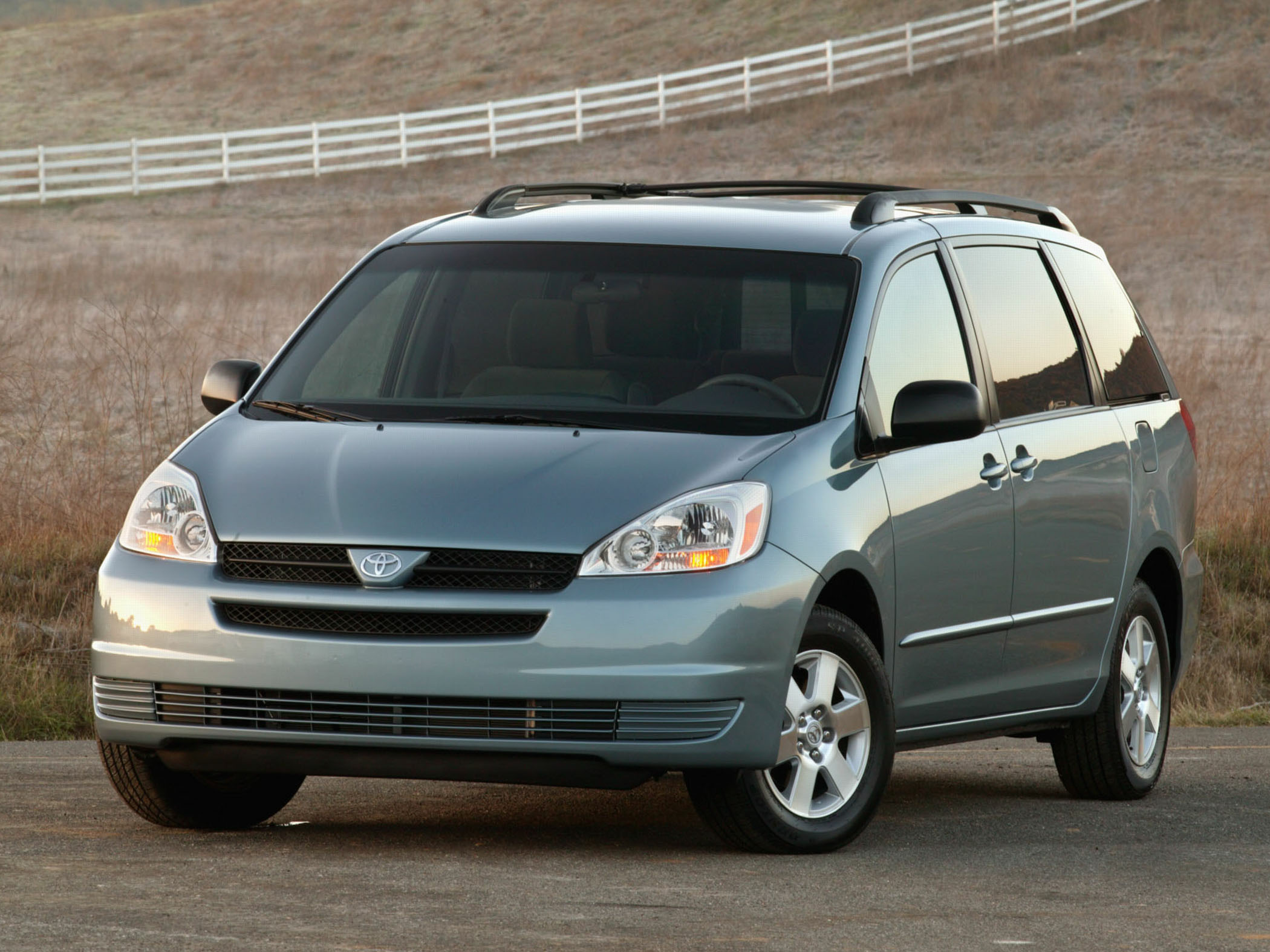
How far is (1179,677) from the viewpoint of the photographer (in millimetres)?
8633

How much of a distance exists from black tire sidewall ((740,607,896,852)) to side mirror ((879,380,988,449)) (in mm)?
639

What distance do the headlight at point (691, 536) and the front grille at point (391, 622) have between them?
23 cm

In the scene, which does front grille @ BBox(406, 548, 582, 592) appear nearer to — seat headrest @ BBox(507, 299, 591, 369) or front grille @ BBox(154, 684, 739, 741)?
front grille @ BBox(154, 684, 739, 741)

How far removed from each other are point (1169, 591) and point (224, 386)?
3.78 m

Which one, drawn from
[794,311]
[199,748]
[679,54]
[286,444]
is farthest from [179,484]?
[679,54]

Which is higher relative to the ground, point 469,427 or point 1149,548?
point 469,427

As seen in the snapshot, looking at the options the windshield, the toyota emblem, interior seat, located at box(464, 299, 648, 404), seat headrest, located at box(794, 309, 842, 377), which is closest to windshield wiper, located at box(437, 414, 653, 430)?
the windshield

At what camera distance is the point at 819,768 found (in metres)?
6.36

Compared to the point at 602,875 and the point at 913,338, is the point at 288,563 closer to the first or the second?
the point at 602,875

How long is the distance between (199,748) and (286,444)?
2.98 ft

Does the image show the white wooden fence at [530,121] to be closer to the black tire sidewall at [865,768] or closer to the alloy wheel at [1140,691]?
the alloy wheel at [1140,691]

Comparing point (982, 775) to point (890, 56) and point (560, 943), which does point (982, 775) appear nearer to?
point (560, 943)

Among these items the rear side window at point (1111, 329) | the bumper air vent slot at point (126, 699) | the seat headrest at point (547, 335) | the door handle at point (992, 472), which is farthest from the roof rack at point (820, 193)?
the bumper air vent slot at point (126, 699)

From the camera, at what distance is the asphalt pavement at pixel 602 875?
5.14 m
